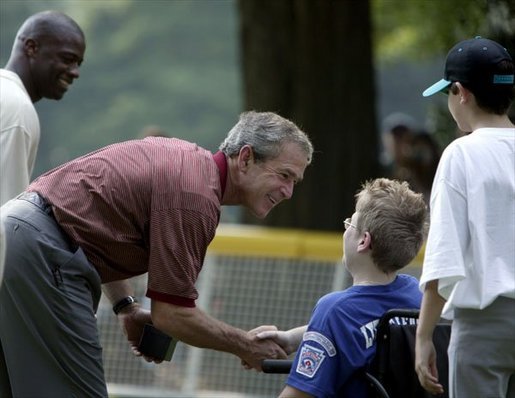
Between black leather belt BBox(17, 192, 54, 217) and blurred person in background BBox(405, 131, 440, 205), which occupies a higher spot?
black leather belt BBox(17, 192, 54, 217)

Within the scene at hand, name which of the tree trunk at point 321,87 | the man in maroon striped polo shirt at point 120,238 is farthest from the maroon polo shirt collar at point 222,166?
the tree trunk at point 321,87

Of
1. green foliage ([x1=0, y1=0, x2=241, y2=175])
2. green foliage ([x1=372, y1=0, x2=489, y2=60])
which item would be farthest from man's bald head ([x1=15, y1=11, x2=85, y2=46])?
green foliage ([x1=0, y1=0, x2=241, y2=175])

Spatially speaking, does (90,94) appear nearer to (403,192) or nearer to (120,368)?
(120,368)

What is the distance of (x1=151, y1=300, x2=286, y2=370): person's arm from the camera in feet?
15.9

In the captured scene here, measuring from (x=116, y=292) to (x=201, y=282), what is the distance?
11.5ft

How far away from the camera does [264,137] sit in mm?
4984

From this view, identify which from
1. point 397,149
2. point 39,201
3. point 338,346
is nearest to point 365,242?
point 338,346

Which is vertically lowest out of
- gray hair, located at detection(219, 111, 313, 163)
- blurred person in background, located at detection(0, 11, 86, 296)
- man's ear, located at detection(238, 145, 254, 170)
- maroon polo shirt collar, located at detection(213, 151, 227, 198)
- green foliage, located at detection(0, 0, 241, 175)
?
green foliage, located at detection(0, 0, 241, 175)

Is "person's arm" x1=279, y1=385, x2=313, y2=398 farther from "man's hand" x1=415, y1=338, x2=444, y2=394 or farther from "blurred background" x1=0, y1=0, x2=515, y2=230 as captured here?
"blurred background" x1=0, y1=0, x2=515, y2=230

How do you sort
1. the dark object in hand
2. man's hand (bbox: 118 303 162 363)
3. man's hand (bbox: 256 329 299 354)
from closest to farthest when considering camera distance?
man's hand (bbox: 256 329 299 354) → the dark object in hand → man's hand (bbox: 118 303 162 363)

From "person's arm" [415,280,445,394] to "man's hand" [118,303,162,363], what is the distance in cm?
145

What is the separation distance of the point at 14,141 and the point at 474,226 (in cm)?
221

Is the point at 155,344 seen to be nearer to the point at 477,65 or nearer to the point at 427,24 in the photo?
the point at 477,65

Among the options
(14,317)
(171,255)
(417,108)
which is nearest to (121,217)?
(171,255)
